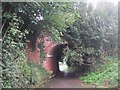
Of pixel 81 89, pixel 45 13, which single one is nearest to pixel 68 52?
pixel 81 89

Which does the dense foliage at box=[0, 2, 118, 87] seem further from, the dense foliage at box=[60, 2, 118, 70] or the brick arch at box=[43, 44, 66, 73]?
the brick arch at box=[43, 44, 66, 73]

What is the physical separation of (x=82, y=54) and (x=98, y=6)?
152 inches

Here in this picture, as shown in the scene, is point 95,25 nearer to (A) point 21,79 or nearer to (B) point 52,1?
(B) point 52,1

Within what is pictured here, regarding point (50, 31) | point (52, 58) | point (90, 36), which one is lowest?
point (52, 58)

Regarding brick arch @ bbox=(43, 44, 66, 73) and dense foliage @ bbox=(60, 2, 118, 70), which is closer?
dense foliage @ bbox=(60, 2, 118, 70)

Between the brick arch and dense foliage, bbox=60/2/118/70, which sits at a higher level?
dense foliage, bbox=60/2/118/70

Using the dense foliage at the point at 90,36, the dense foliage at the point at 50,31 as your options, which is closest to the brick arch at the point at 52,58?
the dense foliage at the point at 50,31

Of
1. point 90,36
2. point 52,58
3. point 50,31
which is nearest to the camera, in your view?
point 50,31

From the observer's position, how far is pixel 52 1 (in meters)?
8.03

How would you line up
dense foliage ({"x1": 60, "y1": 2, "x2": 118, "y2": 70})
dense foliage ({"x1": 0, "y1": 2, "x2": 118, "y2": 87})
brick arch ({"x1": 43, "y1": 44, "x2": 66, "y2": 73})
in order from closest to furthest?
1. dense foliage ({"x1": 0, "y1": 2, "x2": 118, "y2": 87})
2. dense foliage ({"x1": 60, "y1": 2, "x2": 118, "y2": 70})
3. brick arch ({"x1": 43, "y1": 44, "x2": 66, "y2": 73})

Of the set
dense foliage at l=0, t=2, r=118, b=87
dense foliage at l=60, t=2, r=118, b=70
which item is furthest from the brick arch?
dense foliage at l=60, t=2, r=118, b=70

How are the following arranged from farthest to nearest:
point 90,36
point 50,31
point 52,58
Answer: point 52,58 → point 90,36 → point 50,31

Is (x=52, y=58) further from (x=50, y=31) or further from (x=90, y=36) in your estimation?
(x=50, y=31)

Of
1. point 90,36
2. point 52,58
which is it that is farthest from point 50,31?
point 52,58
